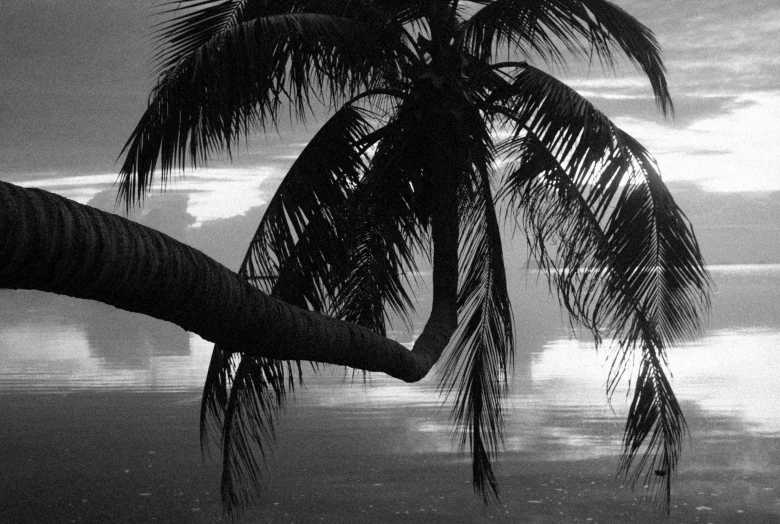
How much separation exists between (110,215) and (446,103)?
13.0 ft

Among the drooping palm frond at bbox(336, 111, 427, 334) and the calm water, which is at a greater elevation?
the drooping palm frond at bbox(336, 111, 427, 334)

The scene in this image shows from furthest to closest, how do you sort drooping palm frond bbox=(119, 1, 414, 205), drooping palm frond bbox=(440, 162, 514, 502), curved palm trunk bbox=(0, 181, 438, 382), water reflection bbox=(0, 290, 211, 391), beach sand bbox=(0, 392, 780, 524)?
water reflection bbox=(0, 290, 211, 391)
beach sand bbox=(0, 392, 780, 524)
drooping palm frond bbox=(440, 162, 514, 502)
drooping palm frond bbox=(119, 1, 414, 205)
curved palm trunk bbox=(0, 181, 438, 382)

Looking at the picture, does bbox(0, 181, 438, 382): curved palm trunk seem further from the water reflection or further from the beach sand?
the water reflection

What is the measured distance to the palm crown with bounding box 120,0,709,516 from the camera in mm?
5625

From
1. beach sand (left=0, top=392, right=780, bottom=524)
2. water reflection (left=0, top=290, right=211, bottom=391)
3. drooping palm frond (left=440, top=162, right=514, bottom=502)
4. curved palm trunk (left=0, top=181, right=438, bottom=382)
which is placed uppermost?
curved palm trunk (left=0, top=181, right=438, bottom=382)

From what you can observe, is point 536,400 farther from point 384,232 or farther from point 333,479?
point 384,232

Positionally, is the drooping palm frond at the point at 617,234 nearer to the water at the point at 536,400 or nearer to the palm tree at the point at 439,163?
the palm tree at the point at 439,163

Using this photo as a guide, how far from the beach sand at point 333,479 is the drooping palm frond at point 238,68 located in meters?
6.60

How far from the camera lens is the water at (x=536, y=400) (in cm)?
1385

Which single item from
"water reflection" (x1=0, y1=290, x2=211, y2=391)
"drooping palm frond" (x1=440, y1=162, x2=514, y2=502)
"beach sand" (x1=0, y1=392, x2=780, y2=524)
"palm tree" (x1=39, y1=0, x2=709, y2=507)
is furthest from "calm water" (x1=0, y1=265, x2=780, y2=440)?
"palm tree" (x1=39, y1=0, x2=709, y2=507)

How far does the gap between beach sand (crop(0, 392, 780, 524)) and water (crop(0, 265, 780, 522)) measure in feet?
0.22

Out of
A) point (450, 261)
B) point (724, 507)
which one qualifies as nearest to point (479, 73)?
point (450, 261)

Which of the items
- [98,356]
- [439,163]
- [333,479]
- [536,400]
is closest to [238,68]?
[439,163]

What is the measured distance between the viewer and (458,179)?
6445 millimetres
